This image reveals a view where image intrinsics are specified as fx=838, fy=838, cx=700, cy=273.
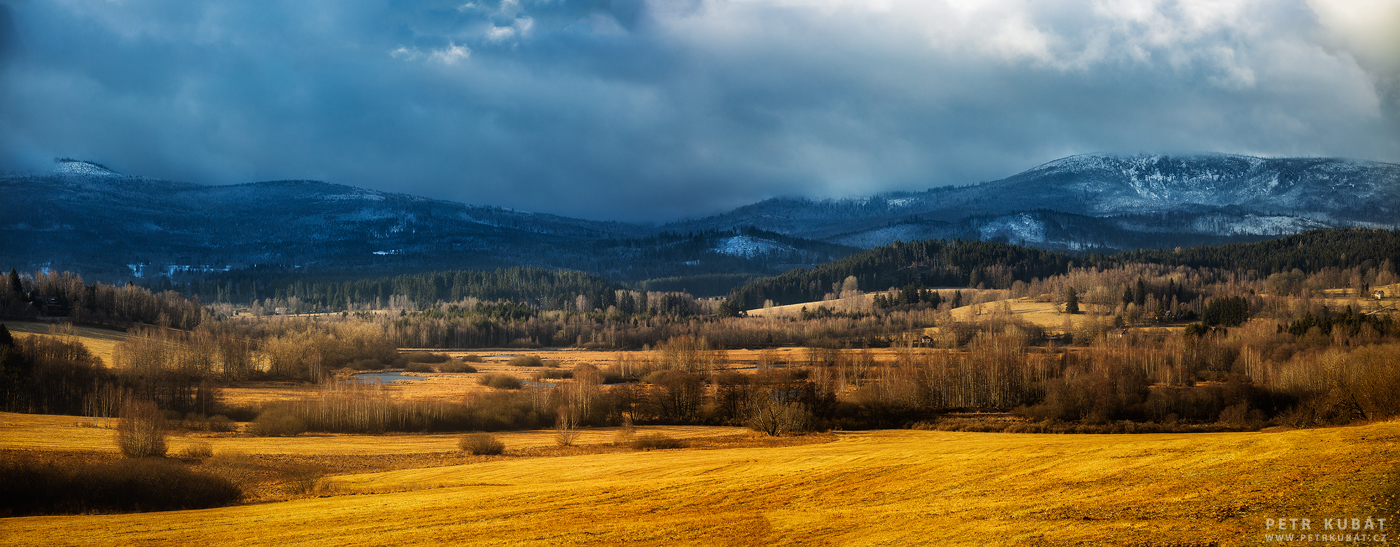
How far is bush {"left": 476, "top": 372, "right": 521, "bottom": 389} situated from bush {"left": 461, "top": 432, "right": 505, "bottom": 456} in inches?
2056

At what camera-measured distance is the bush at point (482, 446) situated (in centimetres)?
7262

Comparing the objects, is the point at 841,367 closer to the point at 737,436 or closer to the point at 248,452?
the point at 737,436

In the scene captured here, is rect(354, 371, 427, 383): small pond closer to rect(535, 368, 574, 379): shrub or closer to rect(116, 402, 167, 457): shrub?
rect(535, 368, 574, 379): shrub

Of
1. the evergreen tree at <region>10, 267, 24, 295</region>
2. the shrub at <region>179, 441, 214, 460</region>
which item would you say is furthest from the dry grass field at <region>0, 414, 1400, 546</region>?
the evergreen tree at <region>10, 267, 24, 295</region>

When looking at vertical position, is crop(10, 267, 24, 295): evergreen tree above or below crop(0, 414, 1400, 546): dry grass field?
above

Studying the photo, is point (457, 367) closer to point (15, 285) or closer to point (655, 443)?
point (15, 285)

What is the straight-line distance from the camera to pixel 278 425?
293 ft

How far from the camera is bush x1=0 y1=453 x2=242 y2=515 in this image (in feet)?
151

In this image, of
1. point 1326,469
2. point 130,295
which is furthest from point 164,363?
point 1326,469

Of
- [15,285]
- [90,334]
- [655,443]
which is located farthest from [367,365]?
[655,443]

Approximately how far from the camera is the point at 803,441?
260ft

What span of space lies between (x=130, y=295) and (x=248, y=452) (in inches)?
6092

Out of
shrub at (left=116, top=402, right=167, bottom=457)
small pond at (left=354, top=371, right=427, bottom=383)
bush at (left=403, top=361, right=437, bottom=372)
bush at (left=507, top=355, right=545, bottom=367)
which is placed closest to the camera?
shrub at (left=116, top=402, right=167, bottom=457)

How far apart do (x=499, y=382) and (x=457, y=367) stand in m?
38.7
